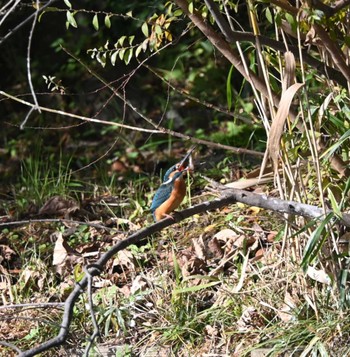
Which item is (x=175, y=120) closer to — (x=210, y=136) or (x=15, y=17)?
(x=210, y=136)

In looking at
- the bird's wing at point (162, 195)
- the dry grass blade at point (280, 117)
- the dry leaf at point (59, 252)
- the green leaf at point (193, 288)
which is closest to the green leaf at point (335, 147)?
the dry grass blade at point (280, 117)

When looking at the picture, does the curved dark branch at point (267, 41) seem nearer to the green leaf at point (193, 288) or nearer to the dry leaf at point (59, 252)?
the green leaf at point (193, 288)

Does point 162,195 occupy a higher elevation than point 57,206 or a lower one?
higher

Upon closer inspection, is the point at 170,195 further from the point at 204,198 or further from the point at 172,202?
the point at 204,198

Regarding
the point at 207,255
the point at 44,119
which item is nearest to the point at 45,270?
the point at 207,255

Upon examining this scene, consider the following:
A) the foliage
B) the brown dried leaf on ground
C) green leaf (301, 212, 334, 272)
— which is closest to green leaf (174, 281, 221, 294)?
the foliage

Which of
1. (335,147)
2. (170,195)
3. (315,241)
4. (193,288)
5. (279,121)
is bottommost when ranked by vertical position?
(193,288)

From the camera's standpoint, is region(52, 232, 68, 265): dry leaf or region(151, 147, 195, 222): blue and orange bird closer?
region(151, 147, 195, 222): blue and orange bird

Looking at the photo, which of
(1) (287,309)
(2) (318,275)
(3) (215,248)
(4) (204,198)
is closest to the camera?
(2) (318,275)

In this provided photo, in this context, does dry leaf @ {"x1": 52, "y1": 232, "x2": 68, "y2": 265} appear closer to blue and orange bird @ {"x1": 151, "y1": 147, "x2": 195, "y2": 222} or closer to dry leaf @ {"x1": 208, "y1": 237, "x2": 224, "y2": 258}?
blue and orange bird @ {"x1": 151, "y1": 147, "x2": 195, "y2": 222}

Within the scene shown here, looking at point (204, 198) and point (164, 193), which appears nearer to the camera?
point (164, 193)

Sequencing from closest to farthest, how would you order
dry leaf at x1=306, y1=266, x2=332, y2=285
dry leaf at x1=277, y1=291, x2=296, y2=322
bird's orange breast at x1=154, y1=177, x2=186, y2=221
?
dry leaf at x1=306, y1=266, x2=332, y2=285 → dry leaf at x1=277, y1=291, x2=296, y2=322 → bird's orange breast at x1=154, y1=177, x2=186, y2=221

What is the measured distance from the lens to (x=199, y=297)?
14.9 feet

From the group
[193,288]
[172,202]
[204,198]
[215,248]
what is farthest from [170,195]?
[204,198]
